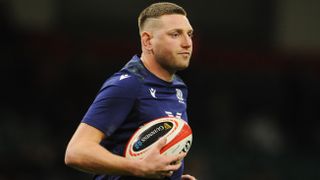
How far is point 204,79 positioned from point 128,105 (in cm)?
948

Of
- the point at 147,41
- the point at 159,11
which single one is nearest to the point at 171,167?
the point at 147,41

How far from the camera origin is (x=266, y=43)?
1533 centimetres

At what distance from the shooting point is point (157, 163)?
4188mm

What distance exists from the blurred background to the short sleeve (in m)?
5.90

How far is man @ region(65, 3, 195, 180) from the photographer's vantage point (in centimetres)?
421

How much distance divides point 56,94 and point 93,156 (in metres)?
7.74

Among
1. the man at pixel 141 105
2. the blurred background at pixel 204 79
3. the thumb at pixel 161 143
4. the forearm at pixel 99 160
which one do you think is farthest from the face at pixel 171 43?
the blurred background at pixel 204 79

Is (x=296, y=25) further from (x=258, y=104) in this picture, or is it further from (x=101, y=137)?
(x=101, y=137)

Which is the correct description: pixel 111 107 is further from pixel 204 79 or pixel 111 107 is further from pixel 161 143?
pixel 204 79

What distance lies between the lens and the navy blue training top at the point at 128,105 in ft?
14.4

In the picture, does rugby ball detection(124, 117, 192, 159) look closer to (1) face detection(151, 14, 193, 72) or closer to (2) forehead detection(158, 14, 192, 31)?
(1) face detection(151, 14, 193, 72)

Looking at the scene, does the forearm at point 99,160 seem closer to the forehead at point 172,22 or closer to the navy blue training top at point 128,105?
the navy blue training top at point 128,105

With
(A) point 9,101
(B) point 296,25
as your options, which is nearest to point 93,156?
(A) point 9,101

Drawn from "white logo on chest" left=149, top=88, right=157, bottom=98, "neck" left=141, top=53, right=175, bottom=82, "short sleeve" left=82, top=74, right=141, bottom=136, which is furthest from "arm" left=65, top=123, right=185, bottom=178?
"neck" left=141, top=53, right=175, bottom=82
